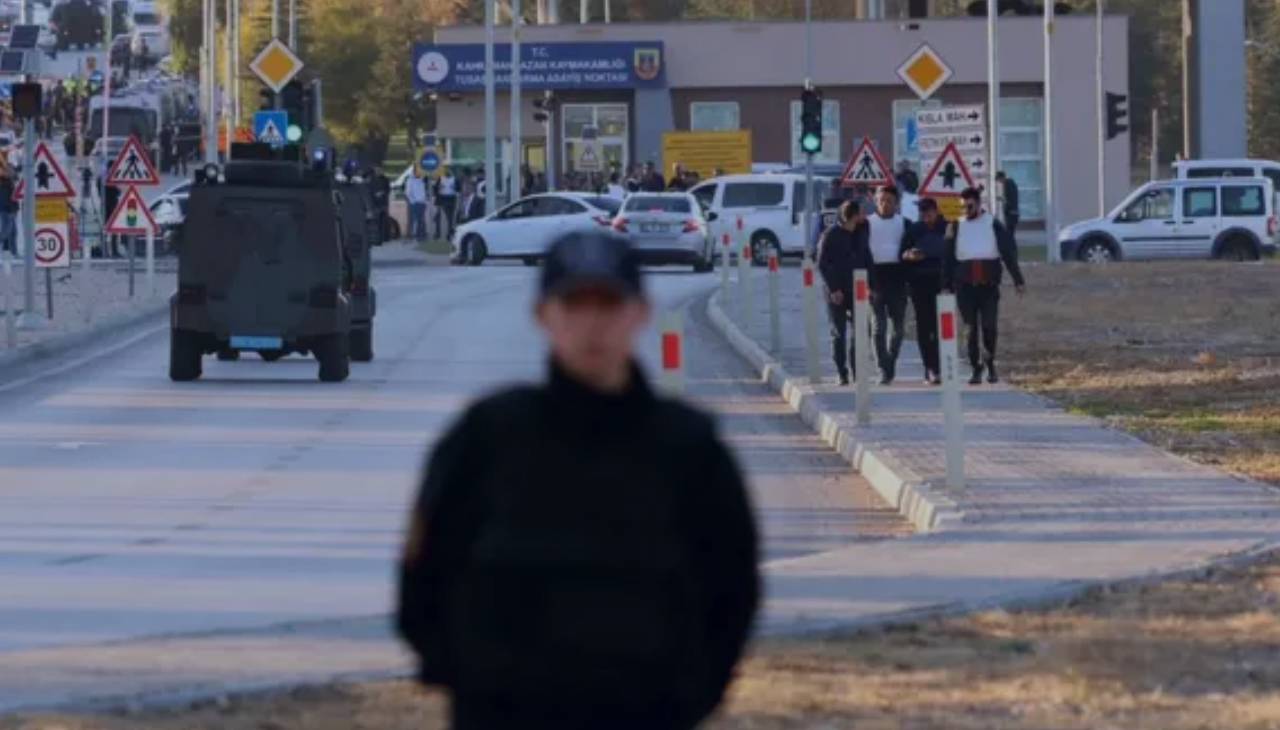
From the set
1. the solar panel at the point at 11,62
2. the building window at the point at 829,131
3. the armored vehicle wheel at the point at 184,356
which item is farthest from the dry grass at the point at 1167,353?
the solar panel at the point at 11,62

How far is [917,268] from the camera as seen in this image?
23906 mm

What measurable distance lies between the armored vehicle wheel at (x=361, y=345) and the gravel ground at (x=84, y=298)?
4060mm

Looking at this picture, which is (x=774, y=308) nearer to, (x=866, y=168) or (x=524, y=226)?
(x=866, y=168)

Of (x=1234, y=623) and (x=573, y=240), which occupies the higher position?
(x=573, y=240)

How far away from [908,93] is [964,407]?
2062 inches

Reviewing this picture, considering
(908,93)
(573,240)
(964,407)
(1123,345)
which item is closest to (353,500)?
(964,407)

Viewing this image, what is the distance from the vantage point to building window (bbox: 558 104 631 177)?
75.3 meters

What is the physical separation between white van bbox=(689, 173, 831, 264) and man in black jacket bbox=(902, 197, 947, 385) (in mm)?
28390

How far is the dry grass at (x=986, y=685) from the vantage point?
348 inches

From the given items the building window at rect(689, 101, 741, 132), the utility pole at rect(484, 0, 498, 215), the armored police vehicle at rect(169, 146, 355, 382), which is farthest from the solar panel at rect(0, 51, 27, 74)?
the armored police vehicle at rect(169, 146, 355, 382)

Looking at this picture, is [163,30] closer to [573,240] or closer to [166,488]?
[166,488]

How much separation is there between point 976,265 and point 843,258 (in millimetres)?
1171

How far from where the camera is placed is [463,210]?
224 ft

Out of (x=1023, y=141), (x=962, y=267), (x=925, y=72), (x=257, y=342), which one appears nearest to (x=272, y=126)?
(x=925, y=72)
